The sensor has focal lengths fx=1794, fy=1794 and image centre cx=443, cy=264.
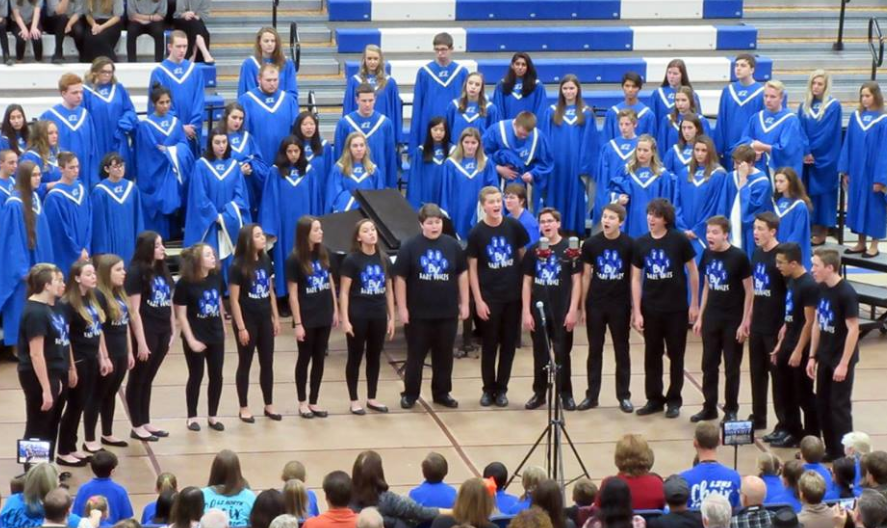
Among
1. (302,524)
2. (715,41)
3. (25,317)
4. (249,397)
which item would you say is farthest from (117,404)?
(715,41)

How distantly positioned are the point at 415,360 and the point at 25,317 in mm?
3040

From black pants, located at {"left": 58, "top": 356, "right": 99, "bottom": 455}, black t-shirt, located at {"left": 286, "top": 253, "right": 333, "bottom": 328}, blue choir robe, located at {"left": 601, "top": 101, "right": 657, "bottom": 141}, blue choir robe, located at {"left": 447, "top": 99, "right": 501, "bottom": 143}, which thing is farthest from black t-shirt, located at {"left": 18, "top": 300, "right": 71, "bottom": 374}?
blue choir robe, located at {"left": 601, "top": 101, "right": 657, "bottom": 141}

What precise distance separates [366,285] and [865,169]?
17.1 ft

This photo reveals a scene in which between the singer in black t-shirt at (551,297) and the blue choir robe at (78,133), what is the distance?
4.17m

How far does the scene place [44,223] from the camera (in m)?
13.7

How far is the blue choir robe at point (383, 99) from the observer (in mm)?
15734

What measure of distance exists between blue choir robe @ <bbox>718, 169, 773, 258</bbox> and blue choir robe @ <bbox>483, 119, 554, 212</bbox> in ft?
5.43

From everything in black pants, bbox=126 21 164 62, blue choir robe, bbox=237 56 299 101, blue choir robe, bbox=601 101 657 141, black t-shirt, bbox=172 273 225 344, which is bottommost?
black t-shirt, bbox=172 273 225 344

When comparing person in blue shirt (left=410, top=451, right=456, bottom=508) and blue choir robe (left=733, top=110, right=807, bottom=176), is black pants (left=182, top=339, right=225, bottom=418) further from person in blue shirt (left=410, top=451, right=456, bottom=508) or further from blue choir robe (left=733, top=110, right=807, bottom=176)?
blue choir robe (left=733, top=110, right=807, bottom=176)

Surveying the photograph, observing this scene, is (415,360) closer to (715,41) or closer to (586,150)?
(586,150)

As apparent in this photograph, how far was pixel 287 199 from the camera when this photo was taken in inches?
586

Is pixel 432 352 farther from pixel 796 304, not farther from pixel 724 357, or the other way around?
pixel 796 304

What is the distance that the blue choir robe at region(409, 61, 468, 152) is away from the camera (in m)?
16.0

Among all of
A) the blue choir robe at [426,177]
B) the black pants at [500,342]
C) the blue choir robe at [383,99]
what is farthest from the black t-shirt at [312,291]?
the blue choir robe at [383,99]
